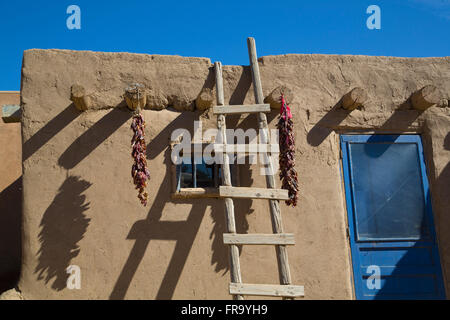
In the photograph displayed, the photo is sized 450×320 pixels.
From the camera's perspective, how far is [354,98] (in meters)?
4.41

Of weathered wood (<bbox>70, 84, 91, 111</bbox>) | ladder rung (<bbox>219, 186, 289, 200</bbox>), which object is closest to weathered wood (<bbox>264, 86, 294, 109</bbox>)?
ladder rung (<bbox>219, 186, 289, 200</bbox>)

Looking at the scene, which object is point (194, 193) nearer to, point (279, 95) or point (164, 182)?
point (164, 182)

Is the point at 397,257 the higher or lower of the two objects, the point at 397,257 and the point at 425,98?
the lower

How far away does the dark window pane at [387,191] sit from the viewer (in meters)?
4.47

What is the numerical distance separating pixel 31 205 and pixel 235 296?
234cm

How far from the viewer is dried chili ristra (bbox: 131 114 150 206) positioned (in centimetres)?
398

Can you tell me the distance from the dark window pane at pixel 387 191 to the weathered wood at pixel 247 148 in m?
1.02

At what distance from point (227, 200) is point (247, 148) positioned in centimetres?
68

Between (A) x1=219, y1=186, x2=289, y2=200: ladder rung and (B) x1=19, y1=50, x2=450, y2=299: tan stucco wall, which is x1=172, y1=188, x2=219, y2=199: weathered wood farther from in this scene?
(A) x1=219, y1=186, x2=289, y2=200: ladder rung

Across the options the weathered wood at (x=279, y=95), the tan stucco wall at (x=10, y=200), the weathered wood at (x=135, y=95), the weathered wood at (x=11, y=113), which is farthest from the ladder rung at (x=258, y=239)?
the tan stucco wall at (x=10, y=200)

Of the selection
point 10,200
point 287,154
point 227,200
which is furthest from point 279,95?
point 10,200

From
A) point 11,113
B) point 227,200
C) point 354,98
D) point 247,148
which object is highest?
point 11,113

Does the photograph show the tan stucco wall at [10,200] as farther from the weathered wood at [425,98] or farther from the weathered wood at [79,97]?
the weathered wood at [425,98]

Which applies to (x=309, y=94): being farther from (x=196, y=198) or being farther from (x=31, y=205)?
(x=31, y=205)
